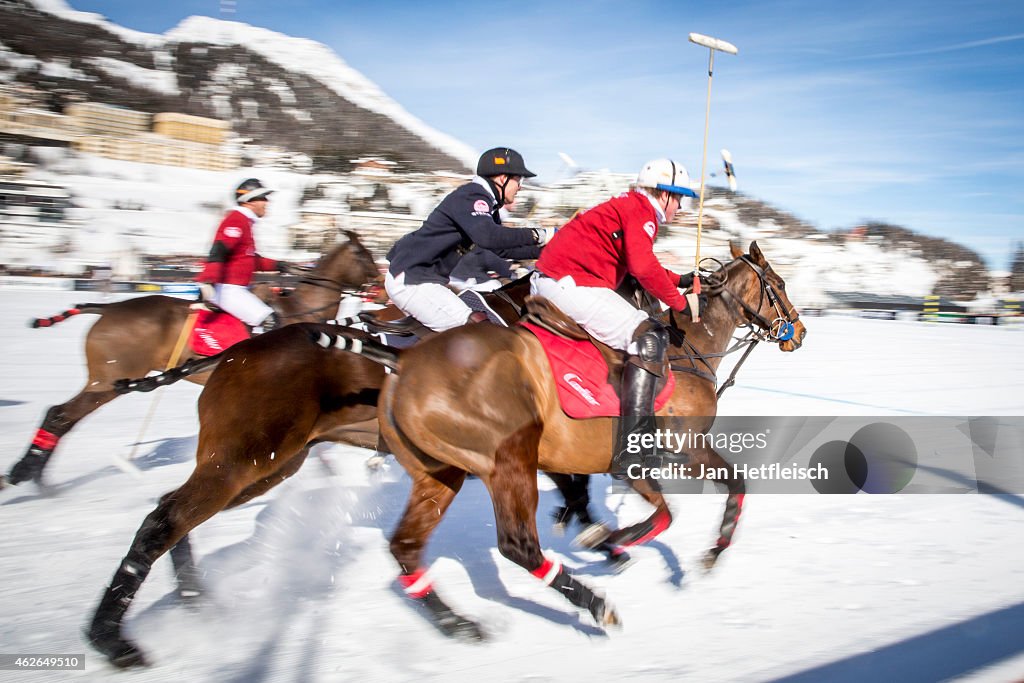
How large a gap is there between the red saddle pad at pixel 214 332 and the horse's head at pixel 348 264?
1.25 m

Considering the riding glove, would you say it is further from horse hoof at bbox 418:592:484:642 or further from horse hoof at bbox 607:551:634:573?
horse hoof at bbox 607:551:634:573

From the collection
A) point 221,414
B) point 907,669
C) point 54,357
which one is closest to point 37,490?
point 221,414

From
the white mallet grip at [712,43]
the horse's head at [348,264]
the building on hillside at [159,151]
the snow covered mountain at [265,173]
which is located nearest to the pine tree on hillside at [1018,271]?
the snow covered mountain at [265,173]

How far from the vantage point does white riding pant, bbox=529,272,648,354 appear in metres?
4.18

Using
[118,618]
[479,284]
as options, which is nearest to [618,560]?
[479,284]

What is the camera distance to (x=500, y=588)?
14.2ft

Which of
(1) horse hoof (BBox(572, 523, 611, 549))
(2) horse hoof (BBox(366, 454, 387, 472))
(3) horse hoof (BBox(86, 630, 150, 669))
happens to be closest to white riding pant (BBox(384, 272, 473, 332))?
(1) horse hoof (BBox(572, 523, 611, 549))

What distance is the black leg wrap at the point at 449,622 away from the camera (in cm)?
366

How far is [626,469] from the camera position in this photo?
169 inches

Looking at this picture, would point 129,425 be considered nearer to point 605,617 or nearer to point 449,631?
point 449,631

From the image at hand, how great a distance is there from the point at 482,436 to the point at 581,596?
892 mm

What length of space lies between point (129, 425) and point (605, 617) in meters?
6.66

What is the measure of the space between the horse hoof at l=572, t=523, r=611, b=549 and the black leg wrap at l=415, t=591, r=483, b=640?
3.75 feet

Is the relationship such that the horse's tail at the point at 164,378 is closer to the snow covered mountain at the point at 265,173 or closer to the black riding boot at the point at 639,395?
the black riding boot at the point at 639,395
